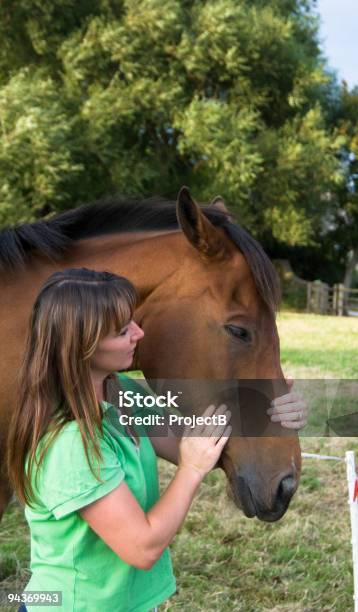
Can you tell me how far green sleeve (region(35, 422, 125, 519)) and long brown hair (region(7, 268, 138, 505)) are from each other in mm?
29

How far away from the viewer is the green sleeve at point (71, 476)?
134 cm

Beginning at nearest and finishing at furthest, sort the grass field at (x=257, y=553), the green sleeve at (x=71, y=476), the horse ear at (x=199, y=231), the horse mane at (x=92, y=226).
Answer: the green sleeve at (x=71, y=476)
the horse ear at (x=199, y=231)
the horse mane at (x=92, y=226)
the grass field at (x=257, y=553)

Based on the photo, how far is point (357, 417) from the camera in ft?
9.94

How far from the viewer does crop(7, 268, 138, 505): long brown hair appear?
4.70 feet

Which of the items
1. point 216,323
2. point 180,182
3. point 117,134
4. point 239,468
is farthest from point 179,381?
point 180,182

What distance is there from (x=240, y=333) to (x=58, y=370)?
66 cm

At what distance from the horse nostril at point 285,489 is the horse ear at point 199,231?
76 centimetres

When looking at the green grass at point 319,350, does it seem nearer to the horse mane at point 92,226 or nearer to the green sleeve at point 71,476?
the horse mane at point 92,226

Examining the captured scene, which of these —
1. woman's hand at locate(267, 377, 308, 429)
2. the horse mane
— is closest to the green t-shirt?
woman's hand at locate(267, 377, 308, 429)

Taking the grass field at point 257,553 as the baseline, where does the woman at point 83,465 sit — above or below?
above

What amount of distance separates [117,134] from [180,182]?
2.51 m

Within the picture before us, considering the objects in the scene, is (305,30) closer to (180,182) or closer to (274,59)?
(274,59)

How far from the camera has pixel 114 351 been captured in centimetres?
154

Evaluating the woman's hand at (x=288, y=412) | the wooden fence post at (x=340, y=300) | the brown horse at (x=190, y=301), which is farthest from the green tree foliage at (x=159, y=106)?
the woman's hand at (x=288, y=412)
